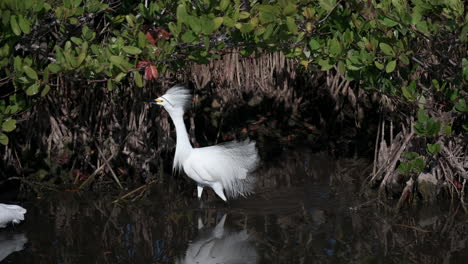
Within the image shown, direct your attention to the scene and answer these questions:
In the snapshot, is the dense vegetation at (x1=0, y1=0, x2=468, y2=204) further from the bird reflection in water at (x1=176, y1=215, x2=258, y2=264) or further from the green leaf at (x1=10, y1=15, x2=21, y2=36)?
the bird reflection in water at (x1=176, y1=215, x2=258, y2=264)

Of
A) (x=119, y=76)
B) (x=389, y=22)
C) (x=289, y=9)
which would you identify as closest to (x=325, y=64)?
(x=389, y=22)

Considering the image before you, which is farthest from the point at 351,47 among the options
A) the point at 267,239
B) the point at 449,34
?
the point at 267,239

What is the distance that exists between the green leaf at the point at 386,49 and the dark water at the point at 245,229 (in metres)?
1.29

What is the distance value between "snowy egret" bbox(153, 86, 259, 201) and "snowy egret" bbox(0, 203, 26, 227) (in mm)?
1396

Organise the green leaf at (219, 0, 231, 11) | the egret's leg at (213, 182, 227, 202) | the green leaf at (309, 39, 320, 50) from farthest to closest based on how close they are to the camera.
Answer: the egret's leg at (213, 182, 227, 202), the green leaf at (309, 39, 320, 50), the green leaf at (219, 0, 231, 11)

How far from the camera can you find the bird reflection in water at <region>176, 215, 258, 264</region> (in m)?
4.33

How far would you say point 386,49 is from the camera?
13.6ft

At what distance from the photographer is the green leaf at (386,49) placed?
4109 mm

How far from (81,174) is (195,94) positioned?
1849 mm

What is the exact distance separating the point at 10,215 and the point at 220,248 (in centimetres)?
158

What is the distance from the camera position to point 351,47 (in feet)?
14.7

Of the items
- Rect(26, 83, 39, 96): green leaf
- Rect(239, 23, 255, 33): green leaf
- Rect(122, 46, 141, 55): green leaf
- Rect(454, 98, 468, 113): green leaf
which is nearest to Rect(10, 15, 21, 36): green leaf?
Rect(26, 83, 39, 96): green leaf

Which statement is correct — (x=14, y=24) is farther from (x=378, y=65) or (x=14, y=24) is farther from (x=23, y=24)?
(x=378, y=65)

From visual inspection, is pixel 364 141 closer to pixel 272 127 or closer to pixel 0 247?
pixel 272 127
